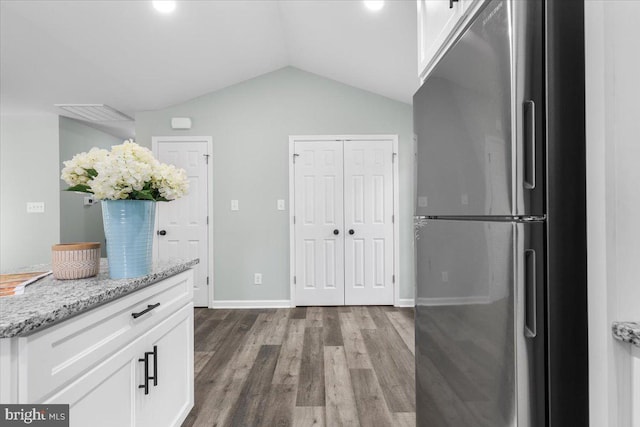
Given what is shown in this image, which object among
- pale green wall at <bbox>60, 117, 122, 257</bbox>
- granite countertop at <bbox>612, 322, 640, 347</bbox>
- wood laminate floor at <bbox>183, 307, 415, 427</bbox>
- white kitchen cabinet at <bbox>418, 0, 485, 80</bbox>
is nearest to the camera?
granite countertop at <bbox>612, 322, 640, 347</bbox>

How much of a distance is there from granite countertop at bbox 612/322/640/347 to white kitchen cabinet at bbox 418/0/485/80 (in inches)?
32.3

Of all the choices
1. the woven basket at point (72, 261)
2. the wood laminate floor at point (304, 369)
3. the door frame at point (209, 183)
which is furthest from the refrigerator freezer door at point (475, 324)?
the door frame at point (209, 183)

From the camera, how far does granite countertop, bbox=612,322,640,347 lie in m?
0.62

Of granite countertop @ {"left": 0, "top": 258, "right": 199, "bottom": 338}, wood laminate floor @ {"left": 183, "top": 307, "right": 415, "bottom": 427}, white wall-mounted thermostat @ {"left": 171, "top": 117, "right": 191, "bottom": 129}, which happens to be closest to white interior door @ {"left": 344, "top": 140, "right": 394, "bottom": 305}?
wood laminate floor @ {"left": 183, "top": 307, "right": 415, "bottom": 427}

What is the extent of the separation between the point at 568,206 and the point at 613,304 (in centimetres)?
21

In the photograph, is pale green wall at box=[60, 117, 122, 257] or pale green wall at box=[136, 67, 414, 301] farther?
pale green wall at box=[60, 117, 122, 257]

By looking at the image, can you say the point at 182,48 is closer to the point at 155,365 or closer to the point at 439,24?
the point at 439,24

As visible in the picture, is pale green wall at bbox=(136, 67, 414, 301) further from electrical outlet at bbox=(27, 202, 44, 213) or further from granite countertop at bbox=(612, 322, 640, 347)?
granite countertop at bbox=(612, 322, 640, 347)

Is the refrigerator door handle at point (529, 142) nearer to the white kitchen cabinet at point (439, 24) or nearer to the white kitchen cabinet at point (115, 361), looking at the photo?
the white kitchen cabinet at point (439, 24)

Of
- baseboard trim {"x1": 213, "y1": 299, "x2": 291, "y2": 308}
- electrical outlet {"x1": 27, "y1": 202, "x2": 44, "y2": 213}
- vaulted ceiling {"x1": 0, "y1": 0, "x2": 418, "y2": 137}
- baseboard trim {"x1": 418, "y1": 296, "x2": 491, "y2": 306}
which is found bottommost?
baseboard trim {"x1": 213, "y1": 299, "x2": 291, "y2": 308}

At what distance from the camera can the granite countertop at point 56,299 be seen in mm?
766

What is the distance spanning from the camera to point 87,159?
1.23 meters

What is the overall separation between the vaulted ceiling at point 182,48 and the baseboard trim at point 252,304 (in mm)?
2587

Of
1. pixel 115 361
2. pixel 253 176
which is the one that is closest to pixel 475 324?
pixel 115 361
